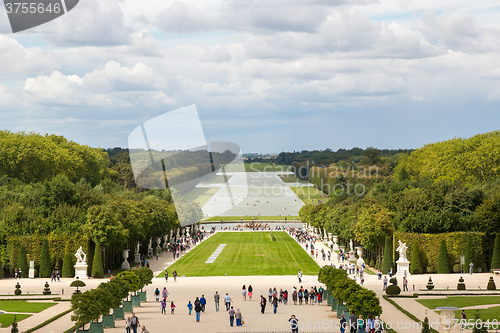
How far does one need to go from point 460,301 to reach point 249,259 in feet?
119

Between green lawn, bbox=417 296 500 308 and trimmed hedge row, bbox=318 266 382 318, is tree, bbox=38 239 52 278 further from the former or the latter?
green lawn, bbox=417 296 500 308

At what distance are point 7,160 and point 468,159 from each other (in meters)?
78.3

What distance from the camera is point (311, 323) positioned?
3978 cm

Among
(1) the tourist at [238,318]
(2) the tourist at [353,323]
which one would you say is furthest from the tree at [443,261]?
(1) the tourist at [238,318]

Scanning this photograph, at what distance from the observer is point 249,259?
265ft

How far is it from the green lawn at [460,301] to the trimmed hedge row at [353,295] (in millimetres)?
7206

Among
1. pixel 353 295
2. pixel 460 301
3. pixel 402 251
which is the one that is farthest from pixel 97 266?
pixel 460 301

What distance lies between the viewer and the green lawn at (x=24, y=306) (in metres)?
45.2

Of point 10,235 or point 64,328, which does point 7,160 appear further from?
point 64,328

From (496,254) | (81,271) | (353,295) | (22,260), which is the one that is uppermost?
(22,260)

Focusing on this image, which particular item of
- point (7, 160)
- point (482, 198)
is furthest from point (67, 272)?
point (7, 160)

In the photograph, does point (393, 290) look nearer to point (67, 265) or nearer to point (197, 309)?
point (197, 309)

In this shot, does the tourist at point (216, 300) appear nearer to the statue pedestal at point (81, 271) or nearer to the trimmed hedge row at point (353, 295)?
the trimmed hedge row at point (353, 295)

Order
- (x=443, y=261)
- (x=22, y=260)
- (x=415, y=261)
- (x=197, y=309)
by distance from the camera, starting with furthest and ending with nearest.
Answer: (x=415, y=261), (x=443, y=261), (x=22, y=260), (x=197, y=309)
